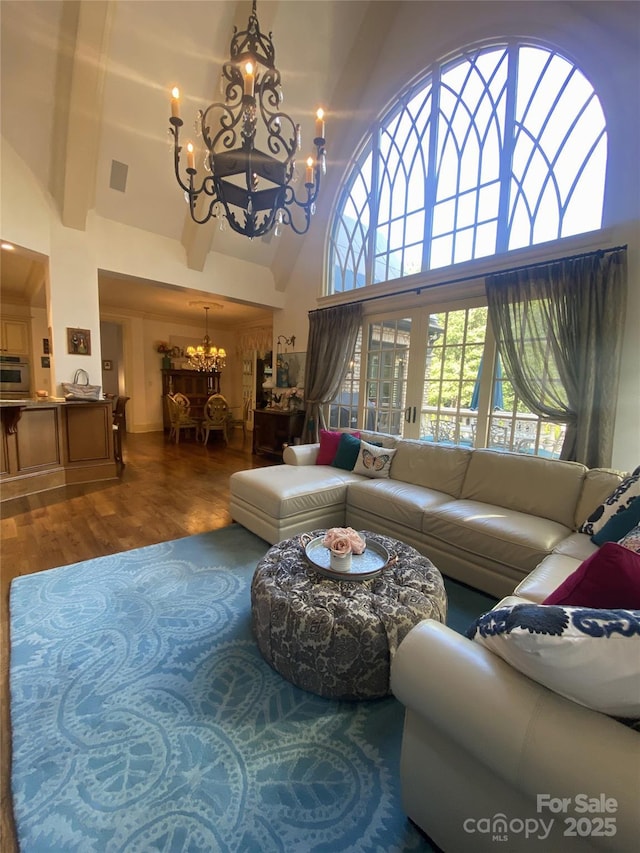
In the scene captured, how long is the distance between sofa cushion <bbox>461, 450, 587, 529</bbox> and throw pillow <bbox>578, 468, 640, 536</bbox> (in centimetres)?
21

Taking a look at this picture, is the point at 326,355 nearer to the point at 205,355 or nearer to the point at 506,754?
the point at 205,355

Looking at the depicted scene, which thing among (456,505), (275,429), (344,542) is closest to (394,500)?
(456,505)

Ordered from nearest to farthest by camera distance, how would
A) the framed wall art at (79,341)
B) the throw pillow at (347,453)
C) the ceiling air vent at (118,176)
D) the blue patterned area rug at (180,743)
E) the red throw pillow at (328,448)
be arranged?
1. the blue patterned area rug at (180,743)
2. the throw pillow at (347,453)
3. the red throw pillow at (328,448)
4. the ceiling air vent at (118,176)
5. the framed wall art at (79,341)

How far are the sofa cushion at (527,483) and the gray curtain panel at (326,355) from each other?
263 cm

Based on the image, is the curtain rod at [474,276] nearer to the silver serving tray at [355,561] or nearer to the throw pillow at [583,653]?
the silver serving tray at [355,561]

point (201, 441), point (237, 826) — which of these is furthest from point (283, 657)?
point (201, 441)

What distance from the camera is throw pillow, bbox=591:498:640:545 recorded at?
179 centimetres

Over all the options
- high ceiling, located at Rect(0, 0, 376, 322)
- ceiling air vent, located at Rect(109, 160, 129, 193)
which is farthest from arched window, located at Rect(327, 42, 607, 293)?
ceiling air vent, located at Rect(109, 160, 129, 193)

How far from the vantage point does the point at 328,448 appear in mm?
3627

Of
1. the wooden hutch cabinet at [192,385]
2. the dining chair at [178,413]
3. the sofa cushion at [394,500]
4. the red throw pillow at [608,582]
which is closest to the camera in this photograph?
the red throw pillow at [608,582]

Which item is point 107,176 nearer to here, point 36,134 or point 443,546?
point 36,134

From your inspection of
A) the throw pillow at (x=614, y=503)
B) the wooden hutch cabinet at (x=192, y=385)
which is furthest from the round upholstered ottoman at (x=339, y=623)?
the wooden hutch cabinet at (x=192, y=385)

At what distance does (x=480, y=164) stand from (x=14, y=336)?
321 inches

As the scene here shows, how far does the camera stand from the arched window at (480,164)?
3.11 meters
